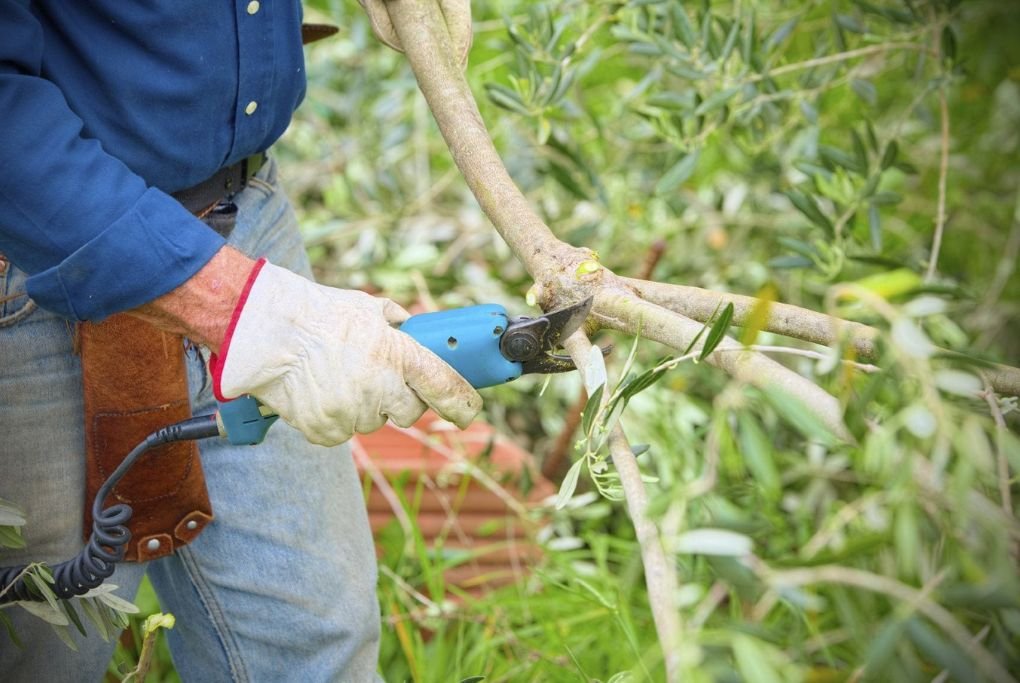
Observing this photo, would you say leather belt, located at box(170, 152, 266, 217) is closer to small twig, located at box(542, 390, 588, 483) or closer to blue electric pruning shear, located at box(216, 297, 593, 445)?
blue electric pruning shear, located at box(216, 297, 593, 445)

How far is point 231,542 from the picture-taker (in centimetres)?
142

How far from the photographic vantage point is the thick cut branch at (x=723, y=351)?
0.93 meters

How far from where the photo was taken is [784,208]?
2.98 m

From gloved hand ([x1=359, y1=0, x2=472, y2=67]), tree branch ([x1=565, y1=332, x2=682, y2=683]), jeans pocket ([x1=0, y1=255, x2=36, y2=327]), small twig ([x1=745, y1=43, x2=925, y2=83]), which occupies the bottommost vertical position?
tree branch ([x1=565, y1=332, x2=682, y2=683])

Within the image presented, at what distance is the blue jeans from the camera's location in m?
1.29

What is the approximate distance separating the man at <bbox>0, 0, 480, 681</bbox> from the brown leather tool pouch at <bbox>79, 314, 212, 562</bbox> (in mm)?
12

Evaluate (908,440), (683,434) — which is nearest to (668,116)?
(683,434)

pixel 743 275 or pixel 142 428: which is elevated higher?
pixel 142 428

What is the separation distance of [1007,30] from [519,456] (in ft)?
6.66

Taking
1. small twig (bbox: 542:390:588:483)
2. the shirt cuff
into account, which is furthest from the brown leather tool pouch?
small twig (bbox: 542:390:588:483)

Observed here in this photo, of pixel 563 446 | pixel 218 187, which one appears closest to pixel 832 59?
pixel 563 446

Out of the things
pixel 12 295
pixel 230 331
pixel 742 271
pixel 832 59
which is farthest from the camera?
pixel 742 271

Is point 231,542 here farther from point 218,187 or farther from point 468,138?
point 468,138

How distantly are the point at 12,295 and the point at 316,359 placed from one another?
450mm
